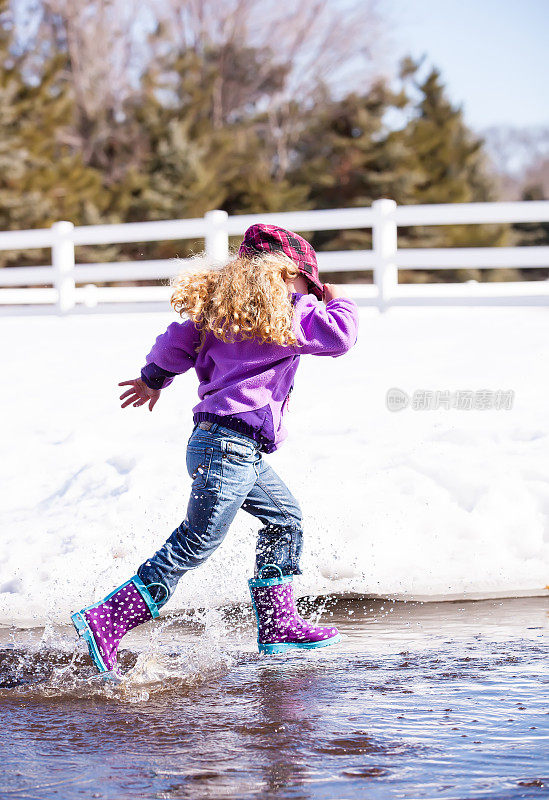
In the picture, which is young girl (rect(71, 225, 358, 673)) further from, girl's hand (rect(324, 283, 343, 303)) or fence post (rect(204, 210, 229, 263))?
fence post (rect(204, 210, 229, 263))

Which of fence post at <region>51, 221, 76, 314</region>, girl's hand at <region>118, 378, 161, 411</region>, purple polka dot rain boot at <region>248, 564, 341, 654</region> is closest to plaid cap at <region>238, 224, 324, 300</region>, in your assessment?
girl's hand at <region>118, 378, 161, 411</region>

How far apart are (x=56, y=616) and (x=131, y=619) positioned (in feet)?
2.98

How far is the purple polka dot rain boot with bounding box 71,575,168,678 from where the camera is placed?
3.46 m

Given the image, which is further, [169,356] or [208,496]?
[169,356]

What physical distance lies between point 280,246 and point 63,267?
34.9 ft

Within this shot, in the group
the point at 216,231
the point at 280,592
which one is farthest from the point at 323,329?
the point at 216,231

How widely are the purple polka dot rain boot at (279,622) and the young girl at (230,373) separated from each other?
347 millimetres

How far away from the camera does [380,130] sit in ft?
112

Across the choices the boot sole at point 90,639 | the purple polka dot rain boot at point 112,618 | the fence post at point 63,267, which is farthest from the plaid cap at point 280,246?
the fence post at point 63,267

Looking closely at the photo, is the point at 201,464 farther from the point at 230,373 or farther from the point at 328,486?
the point at 328,486

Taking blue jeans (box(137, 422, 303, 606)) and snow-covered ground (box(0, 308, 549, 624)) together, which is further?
snow-covered ground (box(0, 308, 549, 624))

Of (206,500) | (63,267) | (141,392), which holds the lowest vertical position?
(206,500)

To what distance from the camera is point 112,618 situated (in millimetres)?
3486

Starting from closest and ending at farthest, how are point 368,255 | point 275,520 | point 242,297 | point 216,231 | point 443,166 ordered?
point 242,297, point 275,520, point 368,255, point 216,231, point 443,166
